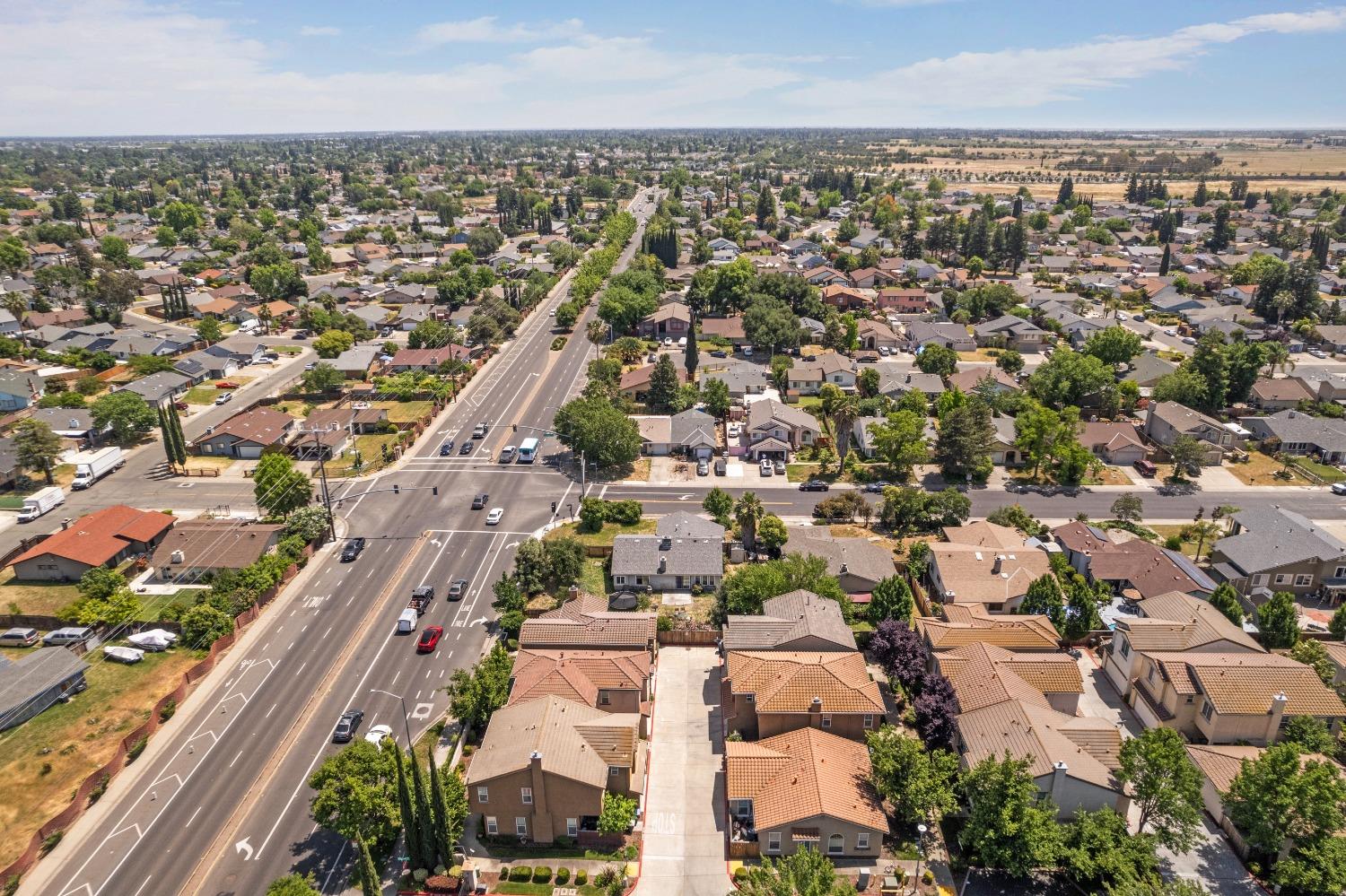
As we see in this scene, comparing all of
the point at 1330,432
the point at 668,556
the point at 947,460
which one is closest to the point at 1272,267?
the point at 1330,432

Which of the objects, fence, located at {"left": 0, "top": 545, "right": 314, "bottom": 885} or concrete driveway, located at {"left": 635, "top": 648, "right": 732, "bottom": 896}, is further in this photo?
fence, located at {"left": 0, "top": 545, "right": 314, "bottom": 885}

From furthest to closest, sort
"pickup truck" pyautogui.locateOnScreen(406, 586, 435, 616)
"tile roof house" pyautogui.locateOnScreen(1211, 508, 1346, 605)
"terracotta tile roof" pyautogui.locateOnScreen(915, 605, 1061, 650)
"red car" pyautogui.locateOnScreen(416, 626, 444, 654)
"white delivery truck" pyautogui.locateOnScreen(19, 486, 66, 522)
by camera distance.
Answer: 1. "white delivery truck" pyautogui.locateOnScreen(19, 486, 66, 522)
2. "tile roof house" pyautogui.locateOnScreen(1211, 508, 1346, 605)
3. "pickup truck" pyautogui.locateOnScreen(406, 586, 435, 616)
4. "red car" pyautogui.locateOnScreen(416, 626, 444, 654)
5. "terracotta tile roof" pyautogui.locateOnScreen(915, 605, 1061, 650)

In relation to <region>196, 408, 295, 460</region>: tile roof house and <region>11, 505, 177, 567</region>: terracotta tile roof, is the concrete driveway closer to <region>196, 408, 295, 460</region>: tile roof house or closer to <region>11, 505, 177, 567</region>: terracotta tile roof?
<region>11, 505, 177, 567</region>: terracotta tile roof

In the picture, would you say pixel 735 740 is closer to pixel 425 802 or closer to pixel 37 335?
pixel 425 802

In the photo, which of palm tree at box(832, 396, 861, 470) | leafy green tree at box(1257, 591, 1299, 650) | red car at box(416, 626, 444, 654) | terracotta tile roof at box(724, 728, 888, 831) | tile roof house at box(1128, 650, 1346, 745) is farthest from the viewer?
palm tree at box(832, 396, 861, 470)

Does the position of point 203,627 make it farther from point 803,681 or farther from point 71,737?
point 803,681

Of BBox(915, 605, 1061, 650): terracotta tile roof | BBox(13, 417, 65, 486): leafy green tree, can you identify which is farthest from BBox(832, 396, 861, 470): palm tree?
BBox(13, 417, 65, 486): leafy green tree

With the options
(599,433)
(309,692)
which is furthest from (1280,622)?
(309,692)

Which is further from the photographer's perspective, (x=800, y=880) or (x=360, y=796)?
(x=360, y=796)

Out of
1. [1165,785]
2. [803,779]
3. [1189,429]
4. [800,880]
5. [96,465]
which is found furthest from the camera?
[1189,429]
